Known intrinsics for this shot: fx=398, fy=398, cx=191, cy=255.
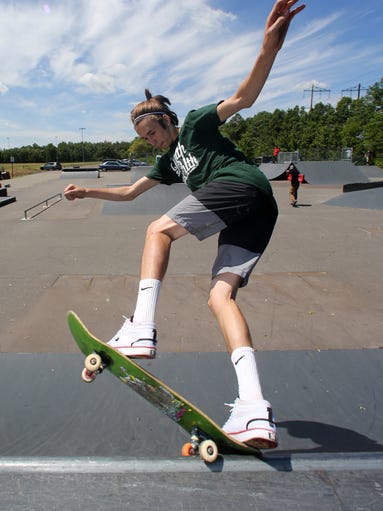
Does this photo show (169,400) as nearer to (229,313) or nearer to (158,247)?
(229,313)

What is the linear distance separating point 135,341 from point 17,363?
1837 mm

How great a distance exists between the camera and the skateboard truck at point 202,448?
5.98ft

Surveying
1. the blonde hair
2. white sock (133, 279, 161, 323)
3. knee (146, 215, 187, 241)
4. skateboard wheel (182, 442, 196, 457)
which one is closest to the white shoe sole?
white sock (133, 279, 161, 323)

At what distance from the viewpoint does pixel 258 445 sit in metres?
1.82

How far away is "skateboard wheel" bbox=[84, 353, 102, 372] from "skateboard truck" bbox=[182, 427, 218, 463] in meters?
0.55

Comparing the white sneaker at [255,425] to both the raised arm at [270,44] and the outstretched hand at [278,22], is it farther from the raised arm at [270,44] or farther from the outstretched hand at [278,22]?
the outstretched hand at [278,22]

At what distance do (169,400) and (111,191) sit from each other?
55.4 inches

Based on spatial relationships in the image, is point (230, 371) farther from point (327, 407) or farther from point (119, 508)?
point (119, 508)

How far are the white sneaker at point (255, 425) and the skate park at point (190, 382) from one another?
0.16 meters

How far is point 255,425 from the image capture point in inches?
70.1

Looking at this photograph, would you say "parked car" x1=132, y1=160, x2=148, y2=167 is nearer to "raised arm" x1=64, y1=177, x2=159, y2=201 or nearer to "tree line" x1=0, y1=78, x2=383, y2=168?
"tree line" x1=0, y1=78, x2=383, y2=168

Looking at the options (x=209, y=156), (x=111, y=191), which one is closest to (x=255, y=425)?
(x=209, y=156)

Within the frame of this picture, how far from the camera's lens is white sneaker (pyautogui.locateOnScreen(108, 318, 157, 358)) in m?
1.89

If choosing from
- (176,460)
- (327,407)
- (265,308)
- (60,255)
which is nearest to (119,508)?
(176,460)
